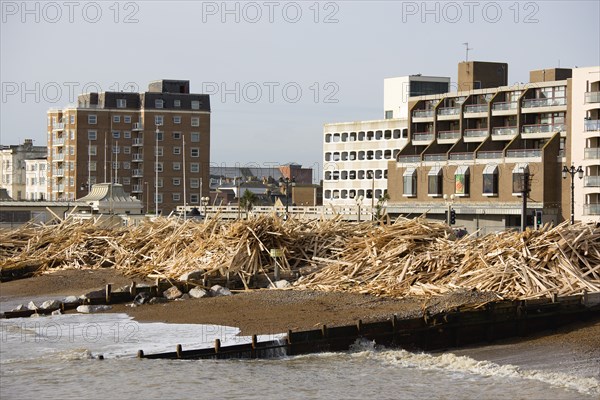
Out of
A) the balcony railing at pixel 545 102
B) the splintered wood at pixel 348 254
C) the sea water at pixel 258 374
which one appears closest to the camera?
the sea water at pixel 258 374

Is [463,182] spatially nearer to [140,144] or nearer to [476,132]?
[476,132]

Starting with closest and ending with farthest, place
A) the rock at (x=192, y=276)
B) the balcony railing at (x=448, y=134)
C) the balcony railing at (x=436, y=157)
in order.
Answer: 1. the rock at (x=192, y=276)
2. the balcony railing at (x=436, y=157)
3. the balcony railing at (x=448, y=134)

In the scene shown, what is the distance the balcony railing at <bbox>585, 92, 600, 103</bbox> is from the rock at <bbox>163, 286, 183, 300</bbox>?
1998 inches

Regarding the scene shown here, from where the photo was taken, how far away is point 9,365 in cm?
2297

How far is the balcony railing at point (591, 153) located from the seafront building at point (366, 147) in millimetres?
34324

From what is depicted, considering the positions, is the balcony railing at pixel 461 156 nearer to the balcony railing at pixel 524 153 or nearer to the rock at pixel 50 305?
the balcony railing at pixel 524 153

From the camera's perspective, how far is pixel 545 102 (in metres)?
82.1

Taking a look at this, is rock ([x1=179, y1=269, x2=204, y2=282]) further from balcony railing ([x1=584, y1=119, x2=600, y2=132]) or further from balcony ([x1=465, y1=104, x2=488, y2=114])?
balcony ([x1=465, y1=104, x2=488, y2=114])

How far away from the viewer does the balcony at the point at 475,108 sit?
8744 cm

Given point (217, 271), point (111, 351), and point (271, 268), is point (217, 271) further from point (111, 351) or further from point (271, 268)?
point (111, 351)

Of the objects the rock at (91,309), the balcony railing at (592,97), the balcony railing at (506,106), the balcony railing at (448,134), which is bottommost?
the rock at (91,309)

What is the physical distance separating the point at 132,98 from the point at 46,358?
112 meters

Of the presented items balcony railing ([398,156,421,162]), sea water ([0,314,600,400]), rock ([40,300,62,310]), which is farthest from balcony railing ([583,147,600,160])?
sea water ([0,314,600,400])

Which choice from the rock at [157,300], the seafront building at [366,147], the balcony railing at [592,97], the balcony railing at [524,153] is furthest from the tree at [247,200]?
the rock at [157,300]
